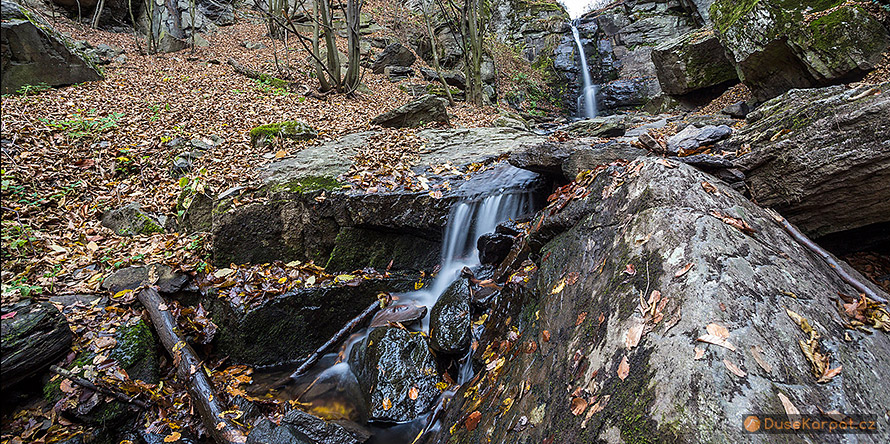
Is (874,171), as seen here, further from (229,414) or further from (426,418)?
(229,414)

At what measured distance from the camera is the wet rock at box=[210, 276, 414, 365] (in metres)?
4.56

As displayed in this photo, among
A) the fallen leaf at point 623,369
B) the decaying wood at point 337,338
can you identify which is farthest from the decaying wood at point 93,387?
the fallen leaf at point 623,369

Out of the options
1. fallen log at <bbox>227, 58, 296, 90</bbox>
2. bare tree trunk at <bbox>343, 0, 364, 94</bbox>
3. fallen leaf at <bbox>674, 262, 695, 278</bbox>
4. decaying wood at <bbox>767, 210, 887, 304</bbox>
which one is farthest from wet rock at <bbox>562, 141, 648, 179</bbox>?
fallen log at <bbox>227, 58, 296, 90</bbox>

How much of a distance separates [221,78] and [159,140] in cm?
566

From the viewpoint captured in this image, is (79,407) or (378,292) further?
(378,292)

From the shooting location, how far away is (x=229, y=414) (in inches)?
137

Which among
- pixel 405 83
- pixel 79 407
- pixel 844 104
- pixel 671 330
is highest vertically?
pixel 405 83

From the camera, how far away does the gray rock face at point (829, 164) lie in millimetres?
2961

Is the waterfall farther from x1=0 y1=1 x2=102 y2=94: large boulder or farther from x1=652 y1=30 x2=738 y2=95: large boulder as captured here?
x1=0 y1=1 x2=102 y2=94: large boulder

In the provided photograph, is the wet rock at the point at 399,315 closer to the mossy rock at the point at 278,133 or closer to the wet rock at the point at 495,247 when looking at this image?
the wet rock at the point at 495,247

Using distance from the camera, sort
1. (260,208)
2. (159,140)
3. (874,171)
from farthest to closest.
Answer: (159,140) < (260,208) < (874,171)

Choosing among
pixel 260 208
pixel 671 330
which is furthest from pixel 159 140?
pixel 671 330

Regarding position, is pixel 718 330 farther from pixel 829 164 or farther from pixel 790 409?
pixel 829 164

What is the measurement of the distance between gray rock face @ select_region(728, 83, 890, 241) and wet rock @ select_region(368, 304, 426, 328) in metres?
3.91
